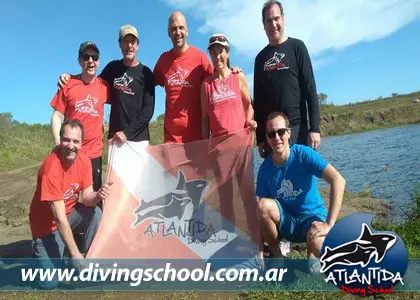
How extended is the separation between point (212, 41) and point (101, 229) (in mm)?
2911

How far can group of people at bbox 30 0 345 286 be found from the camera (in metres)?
4.71

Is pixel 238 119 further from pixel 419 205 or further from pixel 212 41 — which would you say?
pixel 419 205

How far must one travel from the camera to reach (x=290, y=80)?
5.18 metres

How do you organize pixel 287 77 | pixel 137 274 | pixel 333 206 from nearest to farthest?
1. pixel 333 206
2. pixel 137 274
3. pixel 287 77

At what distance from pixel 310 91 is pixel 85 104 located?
127 inches

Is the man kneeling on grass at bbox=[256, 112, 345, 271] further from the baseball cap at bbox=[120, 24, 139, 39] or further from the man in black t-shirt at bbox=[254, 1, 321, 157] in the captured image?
the baseball cap at bbox=[120, 24, 139, 39]

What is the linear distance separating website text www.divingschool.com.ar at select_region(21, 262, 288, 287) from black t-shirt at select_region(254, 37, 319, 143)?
209cm

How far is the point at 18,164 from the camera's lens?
22062mm

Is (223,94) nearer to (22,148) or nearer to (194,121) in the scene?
(194,121)

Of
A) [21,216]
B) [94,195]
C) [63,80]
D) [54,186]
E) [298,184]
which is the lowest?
[21,216]

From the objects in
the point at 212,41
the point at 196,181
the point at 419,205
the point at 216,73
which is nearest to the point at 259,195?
the point at 196,181

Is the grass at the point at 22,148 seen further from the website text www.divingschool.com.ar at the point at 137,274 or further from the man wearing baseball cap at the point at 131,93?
the website text www.divingschool.com.ar at the point at 137,274

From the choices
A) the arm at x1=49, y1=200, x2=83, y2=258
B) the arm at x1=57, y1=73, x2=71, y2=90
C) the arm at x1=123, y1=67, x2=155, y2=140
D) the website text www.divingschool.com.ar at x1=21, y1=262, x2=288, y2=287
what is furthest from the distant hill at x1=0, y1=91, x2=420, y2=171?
the arm at x1=49, y1=200, x2=83, y2=258

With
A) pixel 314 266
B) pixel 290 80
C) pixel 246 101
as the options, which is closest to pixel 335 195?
pixel 314 266
